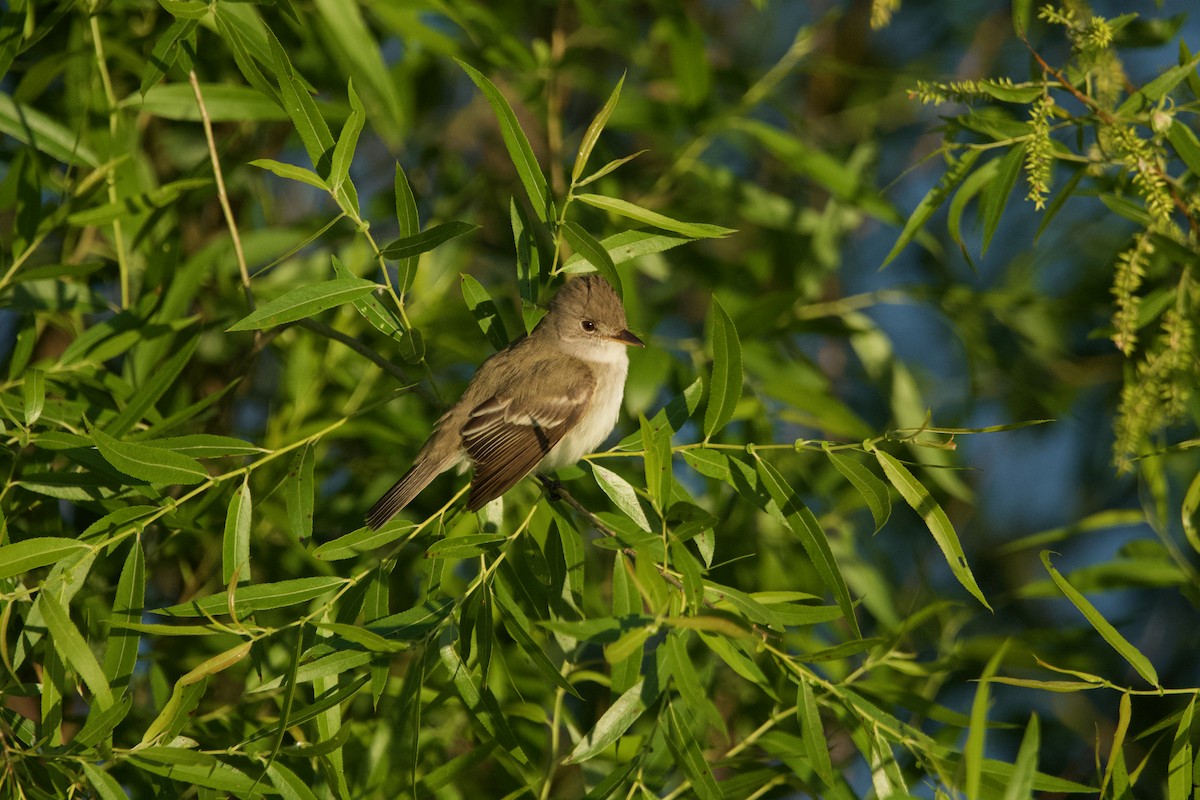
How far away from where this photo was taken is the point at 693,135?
4.23 metres

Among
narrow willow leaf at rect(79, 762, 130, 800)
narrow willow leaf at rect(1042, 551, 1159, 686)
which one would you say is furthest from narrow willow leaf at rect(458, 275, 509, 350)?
narrow willow leaf at rect(1042, 551, 1159, 686)

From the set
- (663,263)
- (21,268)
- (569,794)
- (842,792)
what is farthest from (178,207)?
(842,792)

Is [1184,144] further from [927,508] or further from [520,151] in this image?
[520,151]

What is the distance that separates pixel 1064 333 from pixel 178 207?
357 cm

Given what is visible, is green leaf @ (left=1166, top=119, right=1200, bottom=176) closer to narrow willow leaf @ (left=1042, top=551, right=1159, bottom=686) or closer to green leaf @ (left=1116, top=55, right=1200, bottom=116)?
green leaf @ (left=1116, top=55, right=1200, bottom=116)

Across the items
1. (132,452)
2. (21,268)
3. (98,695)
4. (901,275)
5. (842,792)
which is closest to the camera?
(98,695)

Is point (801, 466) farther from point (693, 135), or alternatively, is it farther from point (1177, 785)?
point (1177, 785)

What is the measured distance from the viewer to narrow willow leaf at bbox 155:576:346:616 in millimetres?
2396

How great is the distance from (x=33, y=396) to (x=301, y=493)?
61 cm

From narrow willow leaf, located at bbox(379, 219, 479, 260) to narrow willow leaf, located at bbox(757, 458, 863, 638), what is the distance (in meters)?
0.84

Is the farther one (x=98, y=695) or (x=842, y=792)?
(x=842, y=792)

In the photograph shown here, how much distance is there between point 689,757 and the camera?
2.38 m

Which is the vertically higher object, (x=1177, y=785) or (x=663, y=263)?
(x=663, y=263)

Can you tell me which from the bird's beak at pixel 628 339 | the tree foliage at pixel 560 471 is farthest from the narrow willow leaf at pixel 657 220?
the bird's beak at pixel 628 339
